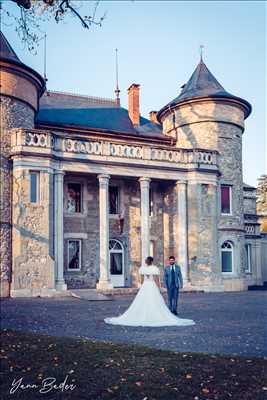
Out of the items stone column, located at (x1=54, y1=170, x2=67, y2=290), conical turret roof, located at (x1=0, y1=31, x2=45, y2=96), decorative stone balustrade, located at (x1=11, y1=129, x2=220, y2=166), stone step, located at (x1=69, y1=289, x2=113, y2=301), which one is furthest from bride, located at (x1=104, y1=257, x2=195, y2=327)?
conical turret roof, located at (x1=0, y1=31, x2=45, y2=96)

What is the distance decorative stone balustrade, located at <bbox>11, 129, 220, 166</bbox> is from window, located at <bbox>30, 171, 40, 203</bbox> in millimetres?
1337

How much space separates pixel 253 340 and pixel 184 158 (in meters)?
18.2

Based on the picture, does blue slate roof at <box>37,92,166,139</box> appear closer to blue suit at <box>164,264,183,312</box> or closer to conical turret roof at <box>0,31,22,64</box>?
conical turret roof at <box>0,31,22,64</box>

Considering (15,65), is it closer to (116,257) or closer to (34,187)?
(34,187)

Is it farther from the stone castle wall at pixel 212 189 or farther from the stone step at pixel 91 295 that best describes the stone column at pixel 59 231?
the stone castle wall at pixel 212 189

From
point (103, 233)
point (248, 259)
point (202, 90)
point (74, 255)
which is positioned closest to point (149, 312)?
A: point (103, 233)

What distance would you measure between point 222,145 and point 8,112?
12.4m

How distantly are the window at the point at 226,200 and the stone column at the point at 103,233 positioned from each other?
749cm

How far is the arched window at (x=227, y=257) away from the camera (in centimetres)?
2777

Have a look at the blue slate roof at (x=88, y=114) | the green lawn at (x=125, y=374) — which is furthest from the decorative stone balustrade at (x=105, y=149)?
the green lawn at (x=125, y=374)

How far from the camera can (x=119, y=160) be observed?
24906mm

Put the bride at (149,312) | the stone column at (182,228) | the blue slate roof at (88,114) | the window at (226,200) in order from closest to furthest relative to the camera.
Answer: the bride at (149,312) → the stone column at (182,228) → the window at (226,200) → the blue slate roof at (88,114)

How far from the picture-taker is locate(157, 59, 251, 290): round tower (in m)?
27.5

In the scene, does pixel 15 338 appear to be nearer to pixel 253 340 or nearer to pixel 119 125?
pixel 253 340
